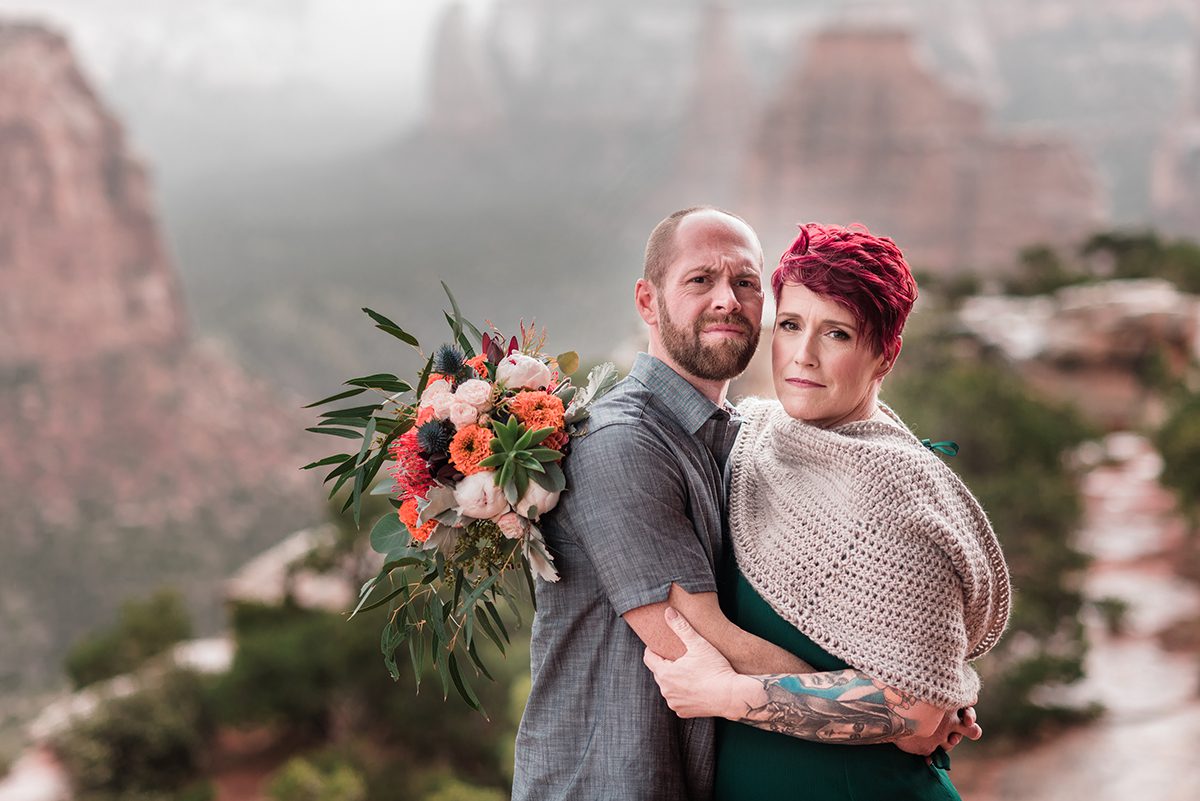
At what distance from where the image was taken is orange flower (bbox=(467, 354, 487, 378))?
2531 mm

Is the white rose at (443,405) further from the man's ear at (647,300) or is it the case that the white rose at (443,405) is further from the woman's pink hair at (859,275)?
the woman's pink hair at (859,275)

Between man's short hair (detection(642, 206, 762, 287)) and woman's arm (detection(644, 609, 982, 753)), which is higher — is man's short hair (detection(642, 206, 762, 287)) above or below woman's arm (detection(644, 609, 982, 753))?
above

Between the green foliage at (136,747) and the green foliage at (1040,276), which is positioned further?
the green foliage at (1040,276)

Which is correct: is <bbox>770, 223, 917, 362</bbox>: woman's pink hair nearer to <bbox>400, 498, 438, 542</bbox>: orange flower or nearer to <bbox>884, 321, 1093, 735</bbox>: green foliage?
<bbox>400, 498, 438, 542</bbox>: orange flower

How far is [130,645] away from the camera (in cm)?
1639

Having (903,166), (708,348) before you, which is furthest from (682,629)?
(903,166)

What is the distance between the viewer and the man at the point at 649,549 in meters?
2.26

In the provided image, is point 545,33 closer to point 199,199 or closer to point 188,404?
point 199,199

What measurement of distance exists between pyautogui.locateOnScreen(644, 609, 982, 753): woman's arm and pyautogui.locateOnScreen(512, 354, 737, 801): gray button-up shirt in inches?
5.6

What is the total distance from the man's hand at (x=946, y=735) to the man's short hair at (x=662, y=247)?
1092 mm

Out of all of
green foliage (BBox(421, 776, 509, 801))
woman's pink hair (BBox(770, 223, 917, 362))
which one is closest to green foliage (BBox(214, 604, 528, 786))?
green foliage (BBox(421, 776, 509, 801))

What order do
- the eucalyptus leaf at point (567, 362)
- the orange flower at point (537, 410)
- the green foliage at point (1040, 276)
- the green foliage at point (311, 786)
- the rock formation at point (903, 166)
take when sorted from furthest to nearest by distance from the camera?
the rock formation at point (903, 166) → the green foliage at point (1040, 276) → the green foliage at point (311, 786) → the eucalyptus leaf at point (567, 362) → the orange flower at point (537, 410)

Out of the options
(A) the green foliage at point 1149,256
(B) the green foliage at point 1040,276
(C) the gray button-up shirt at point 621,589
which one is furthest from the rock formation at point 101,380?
(C) the gray button-up shirt at point 621,589

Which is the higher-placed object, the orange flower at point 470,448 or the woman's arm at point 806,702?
the orange flower at point 470,448
